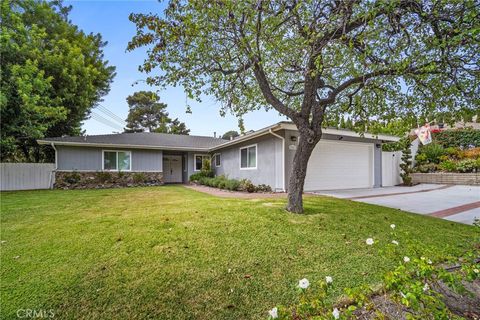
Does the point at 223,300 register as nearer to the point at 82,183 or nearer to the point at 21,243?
the point at 21,243

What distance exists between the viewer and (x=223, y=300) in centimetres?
241

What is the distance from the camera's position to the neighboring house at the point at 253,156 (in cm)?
1027

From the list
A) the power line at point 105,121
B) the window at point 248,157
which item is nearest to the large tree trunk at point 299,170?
the window at point 248,157

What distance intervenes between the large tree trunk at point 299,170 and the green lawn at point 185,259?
306 millimetres

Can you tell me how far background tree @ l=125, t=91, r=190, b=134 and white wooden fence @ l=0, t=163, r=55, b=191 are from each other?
19.8m

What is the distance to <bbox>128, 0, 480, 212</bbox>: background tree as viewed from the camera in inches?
155

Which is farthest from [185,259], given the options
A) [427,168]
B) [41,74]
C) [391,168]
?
[427,168]

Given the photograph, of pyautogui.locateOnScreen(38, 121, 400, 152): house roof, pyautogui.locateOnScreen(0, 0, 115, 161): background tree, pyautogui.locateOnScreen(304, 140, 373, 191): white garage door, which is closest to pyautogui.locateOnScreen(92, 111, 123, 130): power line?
pyautogui.locateOnScreen(0, 0, 115, 161): background tree

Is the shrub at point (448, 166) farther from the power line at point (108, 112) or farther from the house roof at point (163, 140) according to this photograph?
the power line at point (108, 112)

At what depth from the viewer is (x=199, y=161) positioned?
18422mm

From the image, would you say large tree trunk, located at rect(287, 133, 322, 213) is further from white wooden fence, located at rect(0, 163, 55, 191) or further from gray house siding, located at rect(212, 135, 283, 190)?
white wooden fence, located at rect(0, 163, 55, 191)

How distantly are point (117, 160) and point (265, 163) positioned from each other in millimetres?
9867

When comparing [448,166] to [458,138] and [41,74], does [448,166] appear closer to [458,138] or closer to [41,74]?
[458,138]

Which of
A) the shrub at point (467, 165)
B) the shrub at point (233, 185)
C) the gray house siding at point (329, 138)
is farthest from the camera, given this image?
the shrub at point (467, 165)
